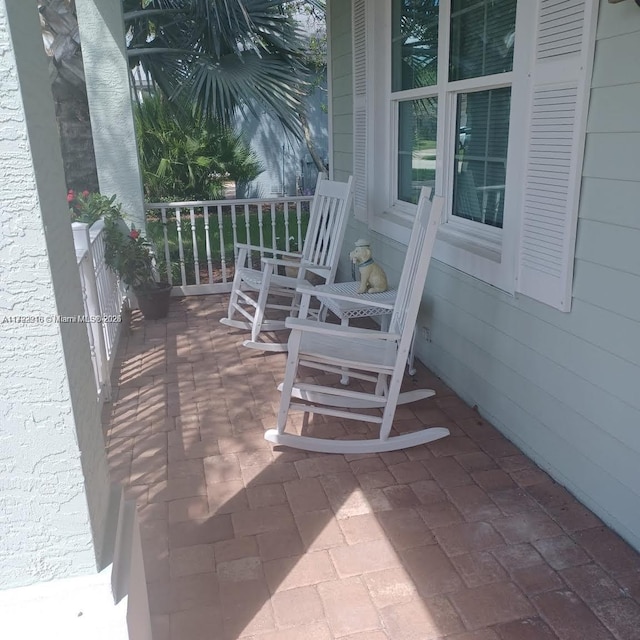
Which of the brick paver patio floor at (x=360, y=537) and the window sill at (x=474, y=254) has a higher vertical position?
the window sill at (x=474, y=254)

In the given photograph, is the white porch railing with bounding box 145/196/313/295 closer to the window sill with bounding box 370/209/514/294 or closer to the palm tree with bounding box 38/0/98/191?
the palm tree with bounding box 38/0/98/191

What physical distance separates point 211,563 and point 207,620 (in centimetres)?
25

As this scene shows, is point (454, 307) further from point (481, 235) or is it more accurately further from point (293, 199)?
point (293, 199)

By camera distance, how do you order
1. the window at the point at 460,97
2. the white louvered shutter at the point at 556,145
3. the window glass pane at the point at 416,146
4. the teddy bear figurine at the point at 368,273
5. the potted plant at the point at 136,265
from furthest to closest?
1. the potted plant at the point at 136,265
2. the window glass pane at the point at 416,146
3. the teddy bear figurine at the point at 368,273
4. the window at the point at 460,97
5. the white louvered shutter at the point at 556,145

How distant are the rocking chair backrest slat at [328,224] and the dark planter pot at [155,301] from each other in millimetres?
1123

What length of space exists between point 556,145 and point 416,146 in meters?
1.59

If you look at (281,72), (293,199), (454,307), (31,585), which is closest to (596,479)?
(454,307)

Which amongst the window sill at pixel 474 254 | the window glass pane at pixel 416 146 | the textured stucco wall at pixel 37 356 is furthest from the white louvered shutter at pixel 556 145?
the textured stucco wall at pixel 37 356

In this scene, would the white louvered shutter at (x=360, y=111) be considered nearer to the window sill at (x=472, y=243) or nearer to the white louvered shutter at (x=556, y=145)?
the window sill at (x=472, y=243)

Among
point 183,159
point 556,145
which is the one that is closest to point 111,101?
point 556,145

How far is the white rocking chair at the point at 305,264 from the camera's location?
3820 mm

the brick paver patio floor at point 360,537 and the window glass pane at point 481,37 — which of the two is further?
the window glass pane at point 481,37

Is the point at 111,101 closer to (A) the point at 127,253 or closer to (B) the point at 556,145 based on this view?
(A) the point at 127,253

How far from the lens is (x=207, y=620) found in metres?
1.73
